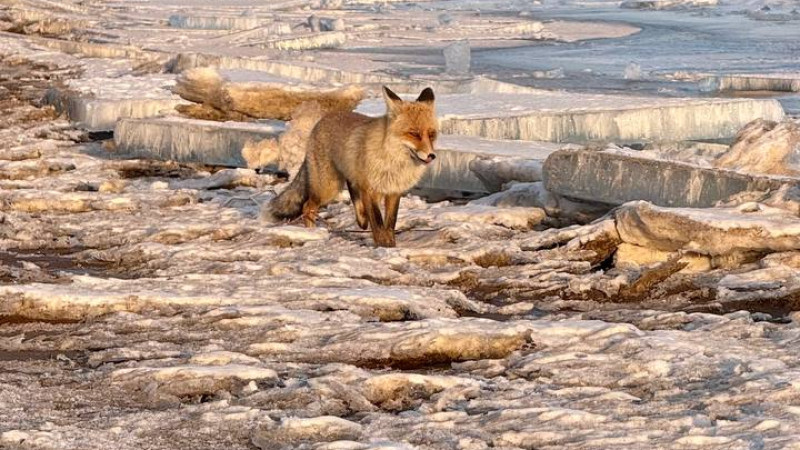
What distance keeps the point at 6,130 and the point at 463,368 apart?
8687 millimetres

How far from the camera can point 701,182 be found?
7.59 meters

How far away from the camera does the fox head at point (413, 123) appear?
7.36m

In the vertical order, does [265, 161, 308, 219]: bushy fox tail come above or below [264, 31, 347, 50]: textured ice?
above

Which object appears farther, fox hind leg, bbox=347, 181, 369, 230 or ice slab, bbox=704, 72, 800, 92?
ice slab, bbox=704, 72, 800, 92

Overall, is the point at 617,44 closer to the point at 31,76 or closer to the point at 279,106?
the point at 31,76

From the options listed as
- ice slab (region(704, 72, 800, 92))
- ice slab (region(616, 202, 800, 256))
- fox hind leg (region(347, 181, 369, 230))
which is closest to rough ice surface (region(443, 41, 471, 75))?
ice slab (region(704, 72, 800, 92))

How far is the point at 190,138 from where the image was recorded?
1127 cm

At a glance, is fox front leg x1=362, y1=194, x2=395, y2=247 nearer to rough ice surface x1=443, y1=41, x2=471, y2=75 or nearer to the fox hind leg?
the fox hind leg

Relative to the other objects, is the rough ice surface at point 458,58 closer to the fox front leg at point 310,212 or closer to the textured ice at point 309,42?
the textured ice at point 309,42

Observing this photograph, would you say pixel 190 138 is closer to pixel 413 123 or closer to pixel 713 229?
pixel 413 123

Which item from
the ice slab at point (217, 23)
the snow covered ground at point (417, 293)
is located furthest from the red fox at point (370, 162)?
the ice slab at point (217, 23)

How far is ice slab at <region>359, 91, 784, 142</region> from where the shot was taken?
11305 millimetres

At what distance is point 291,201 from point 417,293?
224cm

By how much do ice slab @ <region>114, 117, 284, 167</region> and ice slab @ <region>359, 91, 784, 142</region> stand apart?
39.9 inches
